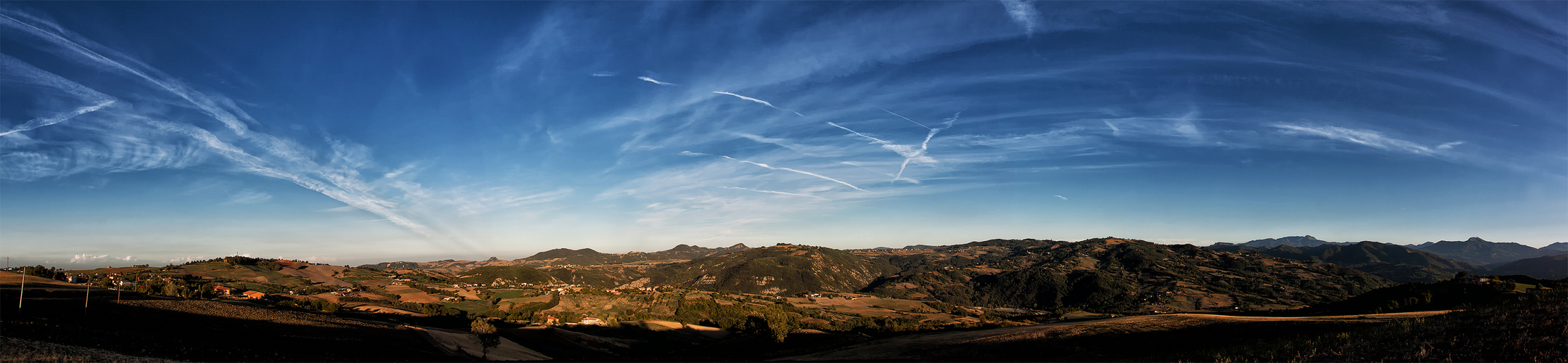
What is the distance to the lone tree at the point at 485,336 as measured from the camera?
2808 inches

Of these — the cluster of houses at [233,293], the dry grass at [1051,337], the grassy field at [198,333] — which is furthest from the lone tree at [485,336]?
the cluster of houses at [233,293]

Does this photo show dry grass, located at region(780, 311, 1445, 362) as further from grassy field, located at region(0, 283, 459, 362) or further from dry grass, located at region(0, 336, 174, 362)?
dry grass, located at region(0, 336, 174, 362)

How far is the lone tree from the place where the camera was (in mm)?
71312

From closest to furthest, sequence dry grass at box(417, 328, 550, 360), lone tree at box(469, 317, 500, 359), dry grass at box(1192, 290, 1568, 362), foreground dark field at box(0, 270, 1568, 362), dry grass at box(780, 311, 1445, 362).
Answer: dry grass at box(1192, 290, 1568, 362) < foreground dark field at box(0, 270, 1568, 362) < dry grass at box(780, 311, 1445, 362) < dry grass at box(417, 328, 550, 360) < lone tree at box(469, 317, 500, 359)

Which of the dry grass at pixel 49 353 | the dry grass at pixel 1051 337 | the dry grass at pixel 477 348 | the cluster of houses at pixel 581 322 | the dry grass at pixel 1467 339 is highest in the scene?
the dry grass at pixel 1467 339

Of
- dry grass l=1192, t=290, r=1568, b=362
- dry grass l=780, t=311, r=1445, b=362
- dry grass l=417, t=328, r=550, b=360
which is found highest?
dry grass l=1192, t=290, r=1568, b=362

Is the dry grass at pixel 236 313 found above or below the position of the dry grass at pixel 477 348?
above

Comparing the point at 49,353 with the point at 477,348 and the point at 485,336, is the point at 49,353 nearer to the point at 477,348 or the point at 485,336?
the point at 477,348

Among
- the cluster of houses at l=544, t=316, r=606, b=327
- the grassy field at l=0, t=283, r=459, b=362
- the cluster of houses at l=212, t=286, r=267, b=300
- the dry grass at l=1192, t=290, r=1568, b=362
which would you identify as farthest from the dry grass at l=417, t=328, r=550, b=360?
the cluster of houses at l=212, t=286, r=267, b=300

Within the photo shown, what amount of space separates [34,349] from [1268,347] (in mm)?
70273

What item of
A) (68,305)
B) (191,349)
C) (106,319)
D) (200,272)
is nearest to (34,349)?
(191,349)

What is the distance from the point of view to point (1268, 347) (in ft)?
92.1

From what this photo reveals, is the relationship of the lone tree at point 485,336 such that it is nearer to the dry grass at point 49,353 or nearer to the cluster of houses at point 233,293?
the dry grass at point 49,353

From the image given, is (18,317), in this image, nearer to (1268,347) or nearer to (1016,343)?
(1016,343)
